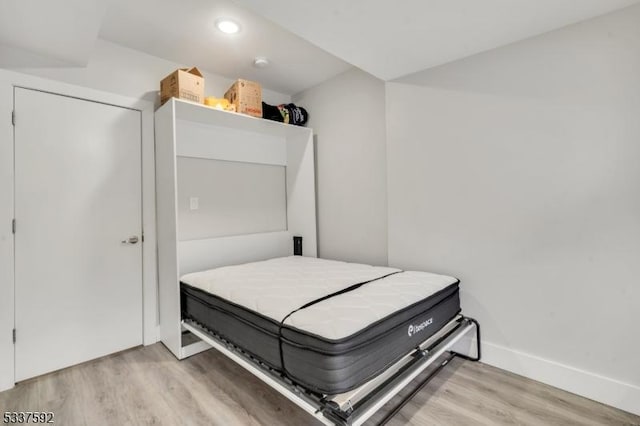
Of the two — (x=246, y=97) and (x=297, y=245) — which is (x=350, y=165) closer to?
(x=297, y=245)

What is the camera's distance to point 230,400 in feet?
6.23

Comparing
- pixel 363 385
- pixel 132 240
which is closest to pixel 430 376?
pixel 363 385

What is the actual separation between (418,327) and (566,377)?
102 cm

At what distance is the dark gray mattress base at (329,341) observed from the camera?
1335 millimetres

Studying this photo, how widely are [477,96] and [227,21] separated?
1927mm

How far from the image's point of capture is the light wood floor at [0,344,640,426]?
1701 millimetres

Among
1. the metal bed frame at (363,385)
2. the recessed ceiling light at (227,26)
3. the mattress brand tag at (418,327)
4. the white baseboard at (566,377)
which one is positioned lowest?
→ the white baseboard at (566,377)

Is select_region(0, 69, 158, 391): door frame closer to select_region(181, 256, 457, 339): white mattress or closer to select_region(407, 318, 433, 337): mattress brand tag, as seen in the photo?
select_region(181, 256, 457, 339): white mattress

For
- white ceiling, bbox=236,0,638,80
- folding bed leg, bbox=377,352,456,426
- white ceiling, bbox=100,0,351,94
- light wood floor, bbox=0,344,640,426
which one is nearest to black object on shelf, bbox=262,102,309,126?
white ceiling, bbox=100,0,351,94

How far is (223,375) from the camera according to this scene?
2201 millimetres

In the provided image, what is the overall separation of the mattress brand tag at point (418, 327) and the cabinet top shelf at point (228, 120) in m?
2.27

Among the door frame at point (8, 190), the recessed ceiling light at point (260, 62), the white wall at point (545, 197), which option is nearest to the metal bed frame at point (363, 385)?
the white wall at point (545, 197)

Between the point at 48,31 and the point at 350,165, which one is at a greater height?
the point at 48,31

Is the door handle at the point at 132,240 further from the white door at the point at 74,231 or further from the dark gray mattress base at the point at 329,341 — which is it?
the dark gray mattress base at the point at 329,341
